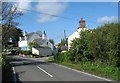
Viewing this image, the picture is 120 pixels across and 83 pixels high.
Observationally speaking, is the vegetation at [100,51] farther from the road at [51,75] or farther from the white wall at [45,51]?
the white wall at [45,51]

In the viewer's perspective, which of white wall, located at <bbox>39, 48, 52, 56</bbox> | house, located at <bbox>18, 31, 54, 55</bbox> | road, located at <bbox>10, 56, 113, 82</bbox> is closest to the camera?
road, located at <bbox>10, 56, 113, 82</bbox>

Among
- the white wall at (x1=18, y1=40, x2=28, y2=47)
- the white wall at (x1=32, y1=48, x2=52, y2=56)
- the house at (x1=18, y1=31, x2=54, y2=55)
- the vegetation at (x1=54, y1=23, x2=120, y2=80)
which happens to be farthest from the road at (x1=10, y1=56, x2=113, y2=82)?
the white wall at (x1=18, y1=40, x2=28, y2=47)

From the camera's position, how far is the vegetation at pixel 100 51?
81.5 feet

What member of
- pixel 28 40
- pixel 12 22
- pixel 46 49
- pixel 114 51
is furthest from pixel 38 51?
pixel 114 51

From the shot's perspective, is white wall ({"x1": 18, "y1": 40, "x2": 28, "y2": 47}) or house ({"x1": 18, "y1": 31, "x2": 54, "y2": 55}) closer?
house ({"x1": 18, "y1": 31, "x2": 54, "y2": 55})

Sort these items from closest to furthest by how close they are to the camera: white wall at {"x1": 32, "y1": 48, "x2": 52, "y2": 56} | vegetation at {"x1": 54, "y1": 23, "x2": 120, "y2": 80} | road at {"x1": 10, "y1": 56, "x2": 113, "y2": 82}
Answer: road at {"x1": 10, "y1": 56, "x2": 113, "y2": 82}, vegetation at {"x1": 54, "y1": 23, "x2": 120, "y2": 80}, white wall at {"x1": 32, "y1": 48, "x2": 52, "y2": 56}

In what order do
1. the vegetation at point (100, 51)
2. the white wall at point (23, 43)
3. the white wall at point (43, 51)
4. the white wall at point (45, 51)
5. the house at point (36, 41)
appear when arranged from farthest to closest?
the white wall at point (23, 43), the house at point (36, 41), the white wall at point (45, 51), the white wall at point (43, 51), the vegetation at point (100, 51)

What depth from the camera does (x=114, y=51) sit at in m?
25.0

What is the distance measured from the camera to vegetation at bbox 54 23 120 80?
2484 cm

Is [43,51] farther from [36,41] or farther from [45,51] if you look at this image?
[36,41]

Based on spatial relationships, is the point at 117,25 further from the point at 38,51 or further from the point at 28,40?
the point at 28,40

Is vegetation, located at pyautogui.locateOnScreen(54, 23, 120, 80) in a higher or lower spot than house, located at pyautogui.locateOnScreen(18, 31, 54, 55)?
lower

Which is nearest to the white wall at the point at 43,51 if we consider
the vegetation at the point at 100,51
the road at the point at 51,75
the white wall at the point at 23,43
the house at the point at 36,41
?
the house at the point at 36,41

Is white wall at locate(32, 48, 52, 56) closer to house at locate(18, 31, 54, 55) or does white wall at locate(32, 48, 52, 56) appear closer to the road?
house at locate(18, 31, 54, 55)
